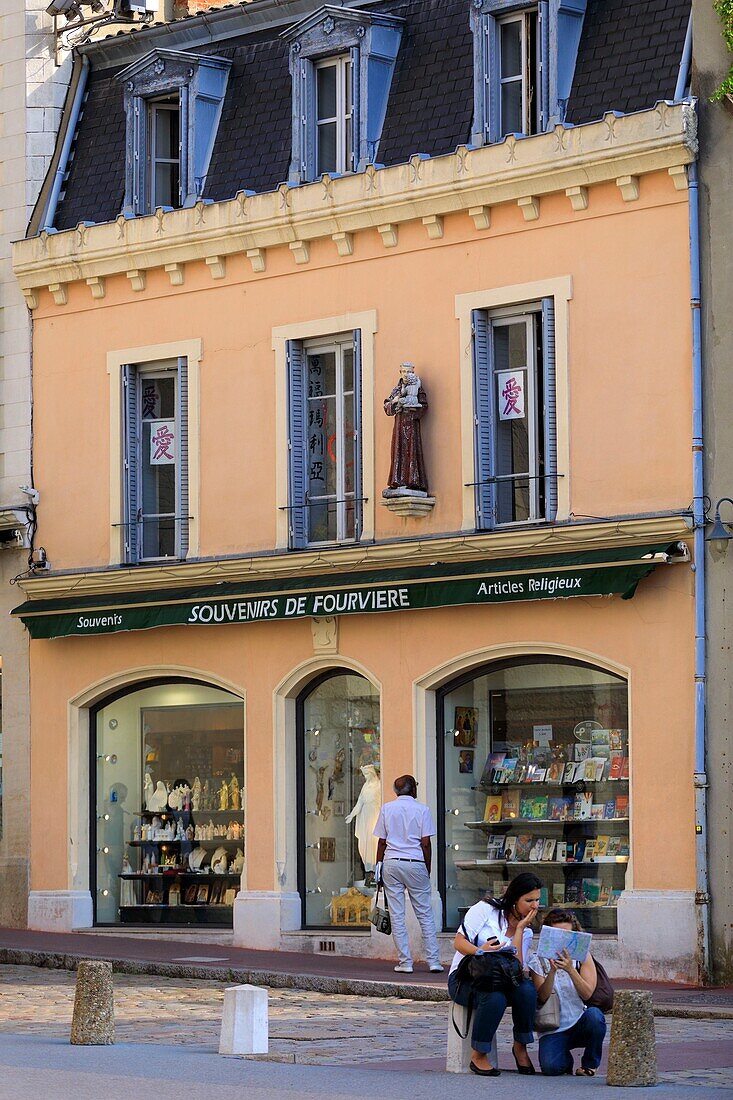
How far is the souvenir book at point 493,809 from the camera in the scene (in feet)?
70.0

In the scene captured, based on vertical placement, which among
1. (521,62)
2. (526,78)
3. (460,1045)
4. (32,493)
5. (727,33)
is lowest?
(460,1045)

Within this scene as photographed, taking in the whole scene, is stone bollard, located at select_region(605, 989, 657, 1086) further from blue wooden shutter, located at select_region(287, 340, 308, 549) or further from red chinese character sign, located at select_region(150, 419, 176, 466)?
red chinese character sign, located at select_region(150, 419, 176, 466)

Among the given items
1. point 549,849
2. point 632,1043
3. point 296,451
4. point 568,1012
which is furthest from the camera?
point 296,451

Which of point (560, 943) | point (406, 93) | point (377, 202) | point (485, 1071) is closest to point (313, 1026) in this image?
point (485, 1071)

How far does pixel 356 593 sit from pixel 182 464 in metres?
3.13

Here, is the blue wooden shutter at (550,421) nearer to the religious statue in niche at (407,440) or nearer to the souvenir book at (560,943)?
the religious statue in niche at (407,440)

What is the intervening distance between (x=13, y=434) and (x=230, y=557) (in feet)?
12.2

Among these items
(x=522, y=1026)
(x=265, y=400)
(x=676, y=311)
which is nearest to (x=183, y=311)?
(x=265, y=400)

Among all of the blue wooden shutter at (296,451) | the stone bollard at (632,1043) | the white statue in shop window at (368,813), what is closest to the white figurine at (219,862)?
the white statue in shop window at (368,813)

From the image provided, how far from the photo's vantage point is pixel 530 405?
21000 millimetres

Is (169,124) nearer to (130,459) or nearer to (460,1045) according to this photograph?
(130,459)

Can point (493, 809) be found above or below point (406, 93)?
below

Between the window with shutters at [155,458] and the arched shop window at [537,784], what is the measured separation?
402 cm

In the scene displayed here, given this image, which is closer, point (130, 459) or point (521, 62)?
point (521, 62)
